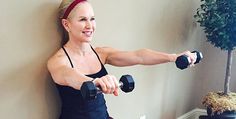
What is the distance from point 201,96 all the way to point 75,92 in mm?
2477

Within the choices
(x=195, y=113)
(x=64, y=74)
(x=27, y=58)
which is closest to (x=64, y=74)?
(x=64, y=74)

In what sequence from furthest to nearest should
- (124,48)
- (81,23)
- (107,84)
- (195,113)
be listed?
(195,113) < (124,48) < (81,23) < (107,84)

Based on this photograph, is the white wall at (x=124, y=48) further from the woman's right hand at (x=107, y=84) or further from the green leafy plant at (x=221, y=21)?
the woman's right hand at (x=107, y=84)

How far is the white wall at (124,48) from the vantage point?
1.96 m

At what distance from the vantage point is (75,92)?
213 centimetres

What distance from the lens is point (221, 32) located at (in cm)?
343

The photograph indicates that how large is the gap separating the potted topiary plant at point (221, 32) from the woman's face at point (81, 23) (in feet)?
5.37

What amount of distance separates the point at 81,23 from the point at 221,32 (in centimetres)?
173

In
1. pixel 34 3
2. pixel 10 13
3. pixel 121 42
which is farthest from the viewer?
pixel 121 42

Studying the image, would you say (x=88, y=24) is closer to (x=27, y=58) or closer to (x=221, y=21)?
(x=27, y=58)

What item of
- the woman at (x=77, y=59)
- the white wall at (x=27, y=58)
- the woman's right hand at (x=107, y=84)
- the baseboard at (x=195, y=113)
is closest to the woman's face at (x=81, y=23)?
the woman at (x=77, y=59)

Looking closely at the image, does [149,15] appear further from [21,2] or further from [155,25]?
[21,2]

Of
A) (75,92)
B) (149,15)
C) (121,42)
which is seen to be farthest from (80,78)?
(149,15)

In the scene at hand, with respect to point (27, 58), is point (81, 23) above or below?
above
